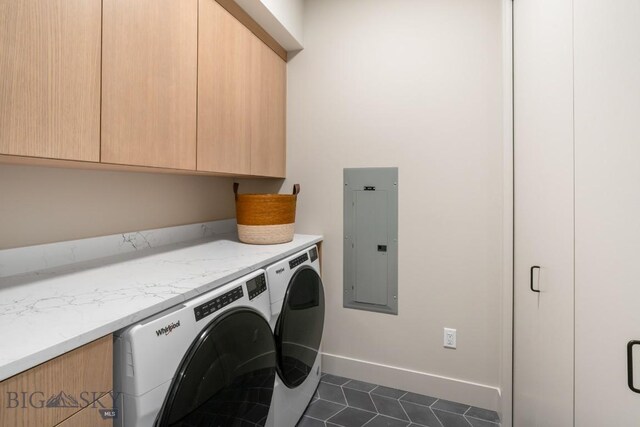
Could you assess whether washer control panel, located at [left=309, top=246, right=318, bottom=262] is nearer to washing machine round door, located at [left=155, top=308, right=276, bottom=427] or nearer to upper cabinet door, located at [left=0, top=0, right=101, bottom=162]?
washing machine round door, located at [left=155, top=308, right=276, bottom=427]

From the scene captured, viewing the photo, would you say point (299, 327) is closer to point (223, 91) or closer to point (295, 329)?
point (295, 329)

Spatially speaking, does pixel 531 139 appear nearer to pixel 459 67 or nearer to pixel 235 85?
pixel 459 67

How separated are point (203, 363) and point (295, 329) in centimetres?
69

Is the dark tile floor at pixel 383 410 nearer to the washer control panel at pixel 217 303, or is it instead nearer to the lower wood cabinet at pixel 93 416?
the washer control panel at pixel 217 303

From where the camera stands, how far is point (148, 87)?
1.21 meters

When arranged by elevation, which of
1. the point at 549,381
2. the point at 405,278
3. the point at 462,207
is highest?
the point at 462,207

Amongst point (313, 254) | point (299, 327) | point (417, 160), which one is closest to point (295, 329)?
point (299, 327)

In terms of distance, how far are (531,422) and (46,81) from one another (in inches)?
79.5

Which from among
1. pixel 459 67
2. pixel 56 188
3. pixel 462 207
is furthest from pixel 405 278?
pixel 56 188

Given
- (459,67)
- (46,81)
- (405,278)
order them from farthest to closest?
(405,278) < (459,67) < (46,81)

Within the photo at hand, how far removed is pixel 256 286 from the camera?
4.30 feet

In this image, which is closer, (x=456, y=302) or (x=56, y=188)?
(x=56, y=188)

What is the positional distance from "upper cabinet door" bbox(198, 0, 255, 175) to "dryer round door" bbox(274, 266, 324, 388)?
0.69 metres

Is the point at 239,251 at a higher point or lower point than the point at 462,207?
lower
